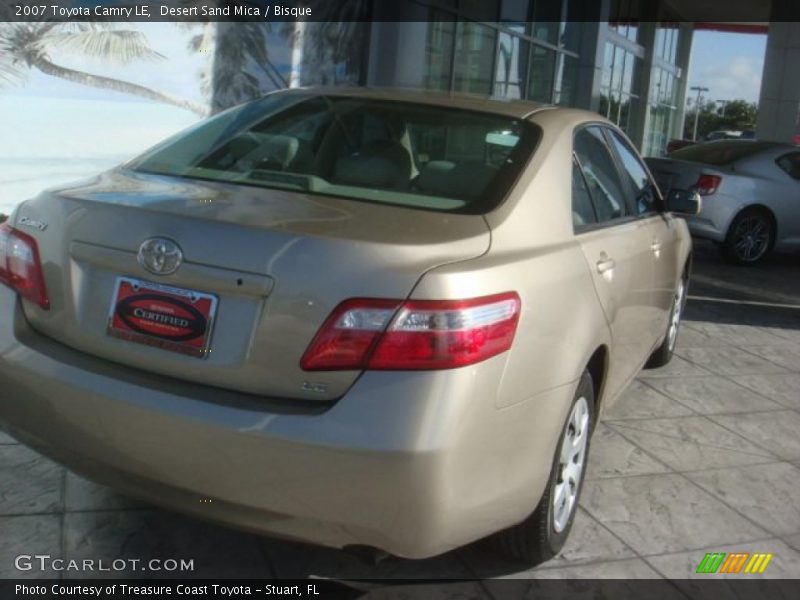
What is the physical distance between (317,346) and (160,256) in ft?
1.67

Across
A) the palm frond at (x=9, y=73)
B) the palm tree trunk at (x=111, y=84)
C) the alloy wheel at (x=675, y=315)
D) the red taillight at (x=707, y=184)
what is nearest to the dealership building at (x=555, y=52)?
the palm tree trunk at (x=111, y=84)

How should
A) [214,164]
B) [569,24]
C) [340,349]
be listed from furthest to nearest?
[569,24], [214,164], [340,349]

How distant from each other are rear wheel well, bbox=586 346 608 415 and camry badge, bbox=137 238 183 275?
1545 millimetres

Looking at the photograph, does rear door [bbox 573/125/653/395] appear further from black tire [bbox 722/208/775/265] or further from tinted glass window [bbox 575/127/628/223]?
black tire [bbox 722/208/775/265]

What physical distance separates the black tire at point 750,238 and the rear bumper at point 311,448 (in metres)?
8.97

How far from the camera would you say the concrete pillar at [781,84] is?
2216 centimetres

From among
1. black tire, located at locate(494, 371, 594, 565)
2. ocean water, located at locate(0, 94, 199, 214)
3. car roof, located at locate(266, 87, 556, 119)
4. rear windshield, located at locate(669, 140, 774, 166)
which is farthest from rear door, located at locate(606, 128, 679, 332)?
rear windshield, located at locate(669, 140, 774, 166)

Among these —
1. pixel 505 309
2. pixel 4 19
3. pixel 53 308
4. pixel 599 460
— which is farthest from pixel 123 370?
pixel 4 19

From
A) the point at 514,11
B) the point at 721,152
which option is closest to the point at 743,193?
the point at 721,152

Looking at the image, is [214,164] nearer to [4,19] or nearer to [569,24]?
[4,19]

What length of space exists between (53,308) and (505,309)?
1.33 meters

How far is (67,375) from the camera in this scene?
2.52 metres

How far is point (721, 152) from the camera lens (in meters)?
11.2

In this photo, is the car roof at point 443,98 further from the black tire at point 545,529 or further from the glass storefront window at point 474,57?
the glass storefront window at point 474,57
